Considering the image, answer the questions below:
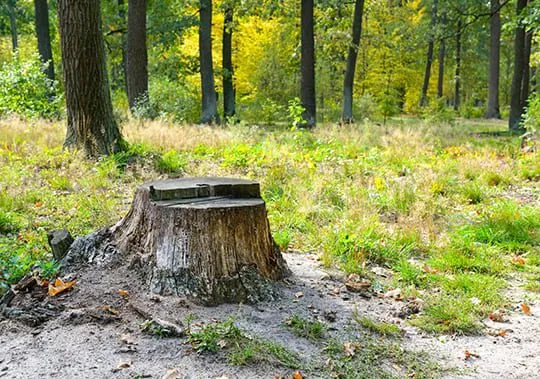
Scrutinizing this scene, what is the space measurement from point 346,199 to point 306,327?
3489mm

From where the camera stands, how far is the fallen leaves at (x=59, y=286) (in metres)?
3.52

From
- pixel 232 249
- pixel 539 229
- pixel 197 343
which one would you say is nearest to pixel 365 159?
pixel 539 229

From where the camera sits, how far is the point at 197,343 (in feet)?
9.95

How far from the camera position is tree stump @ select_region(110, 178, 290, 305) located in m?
3.62

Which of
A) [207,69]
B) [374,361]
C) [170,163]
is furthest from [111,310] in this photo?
[207,69]

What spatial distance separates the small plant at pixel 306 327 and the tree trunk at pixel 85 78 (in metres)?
5.79

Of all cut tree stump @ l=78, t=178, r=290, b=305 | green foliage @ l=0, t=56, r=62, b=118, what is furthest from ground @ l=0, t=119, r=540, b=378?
green foliage @ l=0, t=56, r=62, b=118

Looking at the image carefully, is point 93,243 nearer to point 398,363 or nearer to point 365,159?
point 398,363

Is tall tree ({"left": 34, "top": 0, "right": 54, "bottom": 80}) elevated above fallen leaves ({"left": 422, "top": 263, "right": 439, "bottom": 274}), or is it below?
above

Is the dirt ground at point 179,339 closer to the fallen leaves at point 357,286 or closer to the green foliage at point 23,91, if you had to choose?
the fallen leaves at point 357,286

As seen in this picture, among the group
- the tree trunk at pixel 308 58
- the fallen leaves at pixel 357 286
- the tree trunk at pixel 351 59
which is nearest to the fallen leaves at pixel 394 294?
the fallen leaves at pixel 357 286

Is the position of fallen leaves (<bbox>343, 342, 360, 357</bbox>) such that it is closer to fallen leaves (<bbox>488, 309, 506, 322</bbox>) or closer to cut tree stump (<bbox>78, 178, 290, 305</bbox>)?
cut tree stump (<bbox>78, 178, 290, 305</bbox>)

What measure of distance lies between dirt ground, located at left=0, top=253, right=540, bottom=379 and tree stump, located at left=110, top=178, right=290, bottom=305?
0.42 ft

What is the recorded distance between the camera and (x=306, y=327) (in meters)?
3.47
